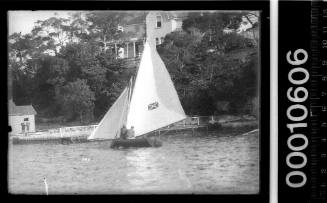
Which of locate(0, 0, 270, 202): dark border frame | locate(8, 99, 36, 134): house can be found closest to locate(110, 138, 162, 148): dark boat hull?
locate(0, 0, 270, 202): dark border frame

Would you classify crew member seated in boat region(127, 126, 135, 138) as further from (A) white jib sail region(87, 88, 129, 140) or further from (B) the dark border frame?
(B) the dark border frame

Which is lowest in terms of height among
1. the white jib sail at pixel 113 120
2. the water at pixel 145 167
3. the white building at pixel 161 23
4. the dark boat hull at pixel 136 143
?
the water at pixel 145 167

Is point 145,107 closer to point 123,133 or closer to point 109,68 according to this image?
point 123,133

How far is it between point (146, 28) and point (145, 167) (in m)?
0.87

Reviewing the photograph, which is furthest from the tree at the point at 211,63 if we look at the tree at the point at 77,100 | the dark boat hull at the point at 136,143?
the tree at the point at 77,100

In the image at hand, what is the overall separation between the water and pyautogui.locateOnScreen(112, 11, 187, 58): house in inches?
23.9

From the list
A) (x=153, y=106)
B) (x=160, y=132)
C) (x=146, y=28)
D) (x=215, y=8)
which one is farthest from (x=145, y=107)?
(x=215, y=8)

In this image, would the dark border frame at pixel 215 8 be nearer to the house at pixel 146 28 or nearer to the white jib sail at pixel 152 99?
the house at pixel 146 28

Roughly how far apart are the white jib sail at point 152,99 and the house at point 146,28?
0.06 meters

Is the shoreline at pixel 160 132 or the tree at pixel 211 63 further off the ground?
the tree at pixel 211 63

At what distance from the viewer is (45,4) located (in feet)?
11.2

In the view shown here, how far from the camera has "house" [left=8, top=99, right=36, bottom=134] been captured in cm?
342

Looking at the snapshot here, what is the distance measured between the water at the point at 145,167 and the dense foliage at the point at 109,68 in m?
0.21

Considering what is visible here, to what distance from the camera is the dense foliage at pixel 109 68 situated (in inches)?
135
